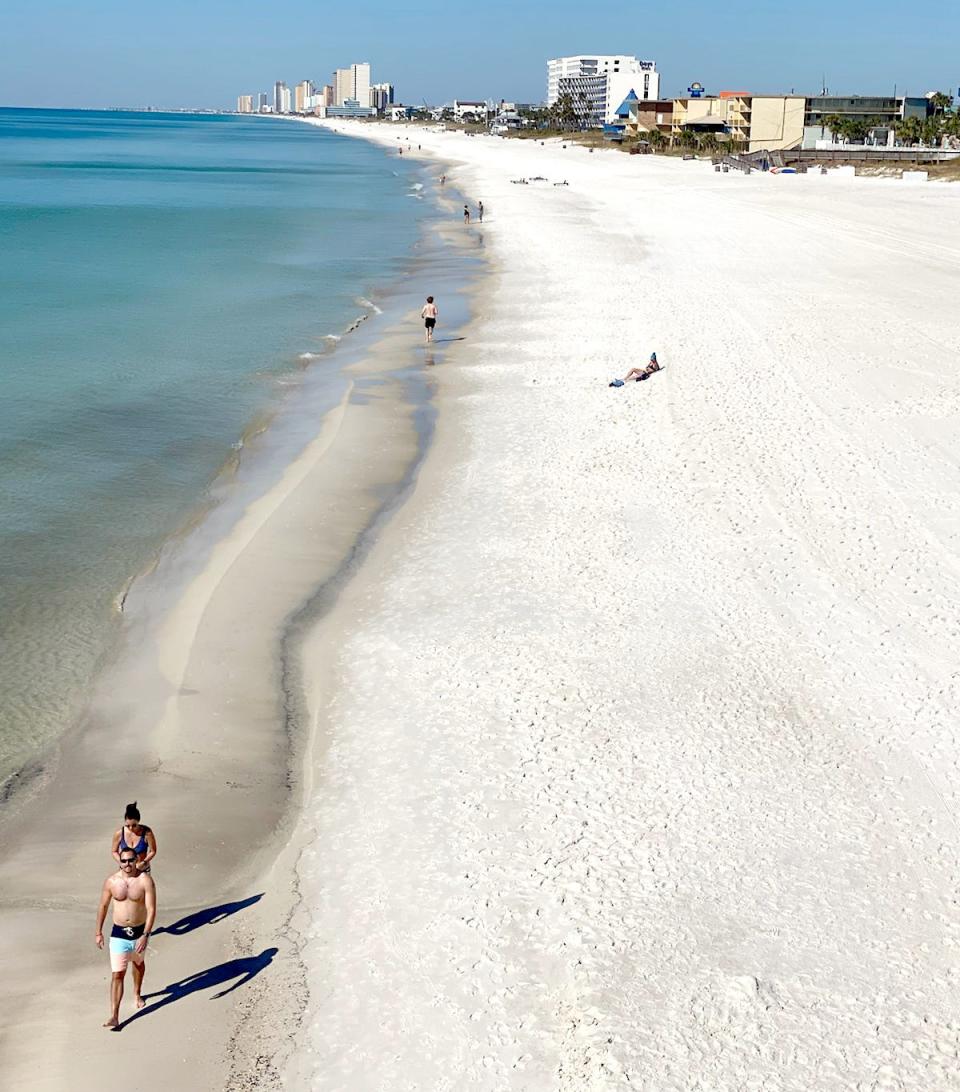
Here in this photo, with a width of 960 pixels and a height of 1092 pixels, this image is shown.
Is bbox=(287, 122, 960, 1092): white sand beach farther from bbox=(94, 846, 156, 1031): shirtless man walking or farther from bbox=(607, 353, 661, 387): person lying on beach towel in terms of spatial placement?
bbox=(94, 846, 156, 1031): shirtless man walking

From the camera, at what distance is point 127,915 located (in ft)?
25.0

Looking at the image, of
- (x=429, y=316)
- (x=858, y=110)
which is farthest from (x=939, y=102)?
(x=429, y=316)

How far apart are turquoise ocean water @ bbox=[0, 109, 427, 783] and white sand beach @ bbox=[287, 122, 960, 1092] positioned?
10.8ft

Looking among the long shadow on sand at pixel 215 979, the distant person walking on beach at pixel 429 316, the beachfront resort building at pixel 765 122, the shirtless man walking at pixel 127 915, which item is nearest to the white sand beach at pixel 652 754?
the long shadow on sand at pixel 215 979

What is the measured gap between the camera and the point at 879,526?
15883mm

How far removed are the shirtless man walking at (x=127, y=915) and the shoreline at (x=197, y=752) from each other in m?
0.42

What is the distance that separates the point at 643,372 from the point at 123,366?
12448 mm

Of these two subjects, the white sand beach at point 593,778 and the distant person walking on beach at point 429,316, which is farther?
the distant person walking on beach at point 429,316

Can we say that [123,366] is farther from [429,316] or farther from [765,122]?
[765,122]

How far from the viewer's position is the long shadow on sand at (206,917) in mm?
8844

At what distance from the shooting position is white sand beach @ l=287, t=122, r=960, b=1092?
7.72 m

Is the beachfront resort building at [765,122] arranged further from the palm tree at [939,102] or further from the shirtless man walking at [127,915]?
the shirtless man walking at [127,915]

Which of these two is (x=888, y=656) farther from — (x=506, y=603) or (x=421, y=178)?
(x=421, y=178)

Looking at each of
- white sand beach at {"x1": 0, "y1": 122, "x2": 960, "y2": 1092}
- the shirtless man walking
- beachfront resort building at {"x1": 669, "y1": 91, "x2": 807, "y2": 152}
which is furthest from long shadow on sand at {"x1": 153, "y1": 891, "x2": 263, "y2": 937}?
beachfront resort building at {"x1": 669, "y1": 91, "x2": 807, "y2": 152}
